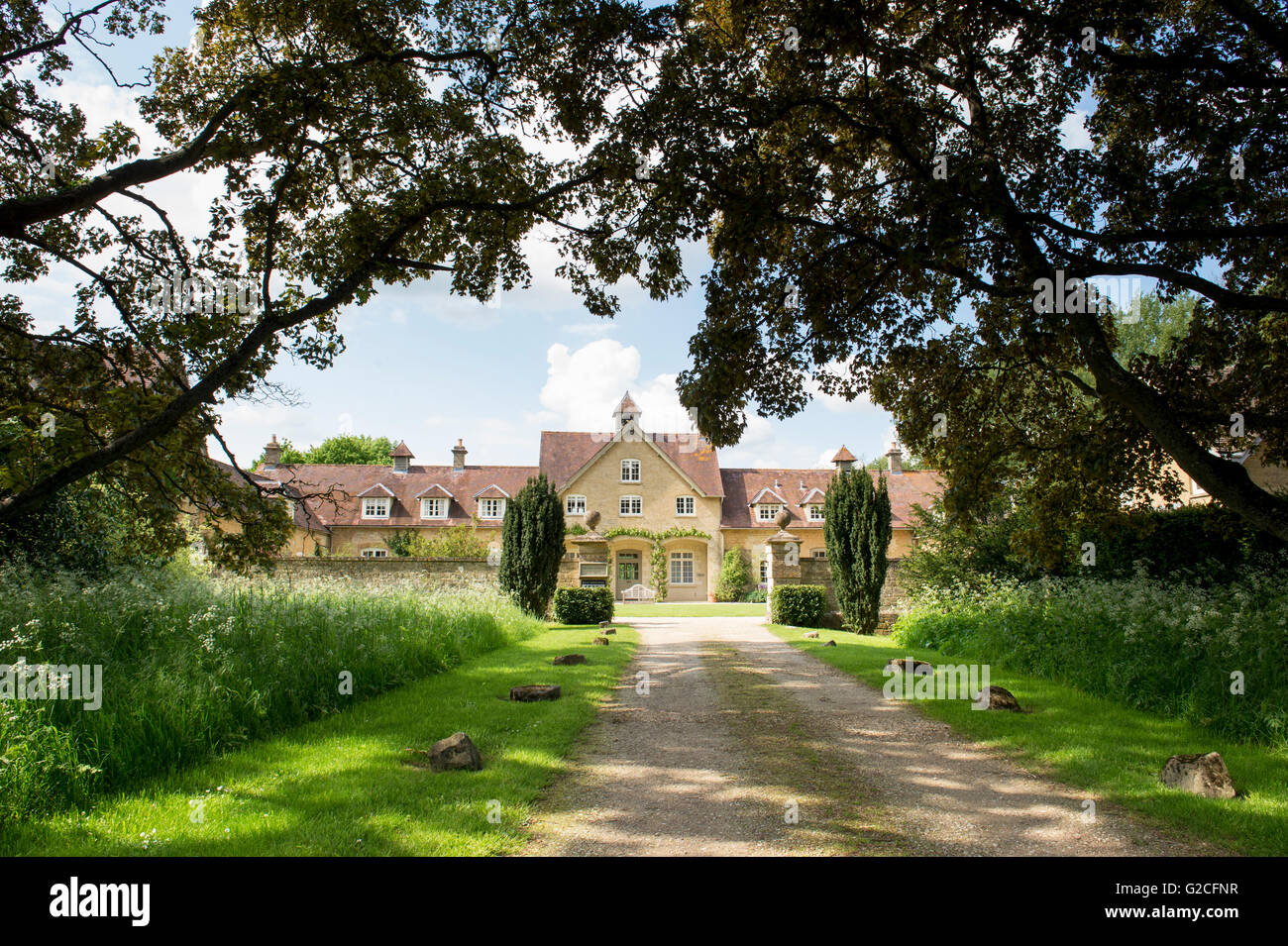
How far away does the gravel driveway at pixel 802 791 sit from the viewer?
4.39 m

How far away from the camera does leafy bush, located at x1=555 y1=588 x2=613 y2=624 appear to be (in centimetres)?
2017

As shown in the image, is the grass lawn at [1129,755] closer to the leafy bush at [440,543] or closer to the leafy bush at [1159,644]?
the leafy bush at [1159,644]

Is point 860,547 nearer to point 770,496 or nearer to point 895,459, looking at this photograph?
point 770,496

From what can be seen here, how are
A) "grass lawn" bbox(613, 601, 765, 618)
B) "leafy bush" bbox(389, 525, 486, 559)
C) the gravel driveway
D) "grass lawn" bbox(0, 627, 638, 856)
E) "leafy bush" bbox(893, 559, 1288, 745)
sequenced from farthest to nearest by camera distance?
"leafy bush" bbox(389, 525, 486, 559) < "grass lawn" bbox(613, 601, 765, 618) < "leafy bush" bbox(893, 559, 1288, 745) < the gravel driveway < "grass lawn" bbox(0, 627, 638, 856)

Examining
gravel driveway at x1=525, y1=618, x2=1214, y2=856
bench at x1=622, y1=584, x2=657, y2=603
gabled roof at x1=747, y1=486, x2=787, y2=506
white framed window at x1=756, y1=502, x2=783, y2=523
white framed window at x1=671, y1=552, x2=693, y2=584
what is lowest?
bench at x1=622, y1=584, x2=657, y2=603

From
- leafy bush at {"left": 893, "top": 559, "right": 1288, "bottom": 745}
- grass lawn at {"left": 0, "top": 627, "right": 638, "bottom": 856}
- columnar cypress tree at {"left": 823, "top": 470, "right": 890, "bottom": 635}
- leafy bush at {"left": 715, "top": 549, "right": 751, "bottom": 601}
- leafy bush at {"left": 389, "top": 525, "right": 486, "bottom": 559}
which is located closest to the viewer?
grass lawn at {"left": 0, "top": 627, "right": 638, "bottom": 856}

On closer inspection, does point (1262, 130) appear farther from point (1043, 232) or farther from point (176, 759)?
point (176, 759)

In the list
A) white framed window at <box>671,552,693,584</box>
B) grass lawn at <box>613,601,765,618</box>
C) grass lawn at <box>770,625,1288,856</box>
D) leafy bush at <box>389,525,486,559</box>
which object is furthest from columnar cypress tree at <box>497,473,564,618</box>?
white framed window at <box>671,552,693,584</box>

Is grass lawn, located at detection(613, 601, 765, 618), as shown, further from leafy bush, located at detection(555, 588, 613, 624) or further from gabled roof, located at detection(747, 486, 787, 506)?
gabled roof, located at detection(747, 486, 787, 506)

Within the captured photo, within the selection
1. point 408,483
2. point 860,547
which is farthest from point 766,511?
point 408,483

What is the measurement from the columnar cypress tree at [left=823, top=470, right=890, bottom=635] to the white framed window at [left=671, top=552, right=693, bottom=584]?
19.3 meters

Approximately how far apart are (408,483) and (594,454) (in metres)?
11.7

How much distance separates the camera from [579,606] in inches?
798

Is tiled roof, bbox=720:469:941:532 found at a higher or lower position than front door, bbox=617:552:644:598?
higher
